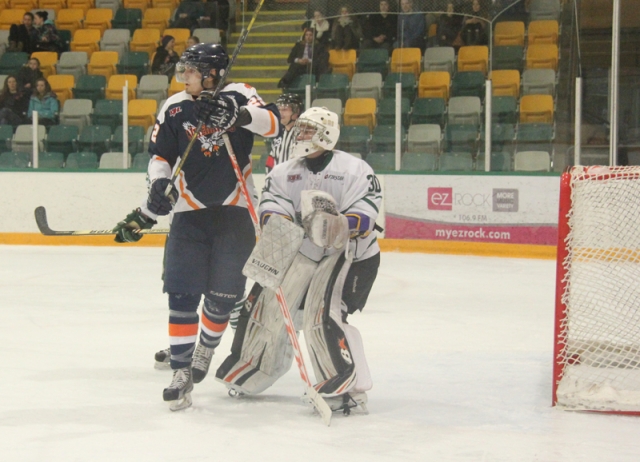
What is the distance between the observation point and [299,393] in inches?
138

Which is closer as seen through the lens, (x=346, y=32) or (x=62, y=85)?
(x=346, y=32)

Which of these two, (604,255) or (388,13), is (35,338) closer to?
(604,255)

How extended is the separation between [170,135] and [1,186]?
A: 20.6ft

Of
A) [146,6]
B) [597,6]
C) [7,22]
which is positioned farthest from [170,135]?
[7,22]

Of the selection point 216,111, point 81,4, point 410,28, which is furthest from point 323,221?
point 81,4

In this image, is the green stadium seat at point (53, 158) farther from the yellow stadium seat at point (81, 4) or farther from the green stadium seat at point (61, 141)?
the yellow stadium seat at point (81, 4)

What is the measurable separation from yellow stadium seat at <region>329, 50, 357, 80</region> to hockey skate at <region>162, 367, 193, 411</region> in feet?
18.9

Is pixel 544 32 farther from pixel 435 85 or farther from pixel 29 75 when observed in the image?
pixel 29 75

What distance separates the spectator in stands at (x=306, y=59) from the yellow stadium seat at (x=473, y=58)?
1.28 meters

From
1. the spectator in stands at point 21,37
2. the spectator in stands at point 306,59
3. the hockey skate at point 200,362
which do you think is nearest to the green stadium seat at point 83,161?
A: the spectator in stands at point 306,59

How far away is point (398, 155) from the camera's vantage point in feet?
27.5

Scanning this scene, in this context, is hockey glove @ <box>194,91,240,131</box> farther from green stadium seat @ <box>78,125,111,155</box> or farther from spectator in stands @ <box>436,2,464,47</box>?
green stadium seat @ <box>78,125,111,155</box>

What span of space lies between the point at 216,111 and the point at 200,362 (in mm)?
972

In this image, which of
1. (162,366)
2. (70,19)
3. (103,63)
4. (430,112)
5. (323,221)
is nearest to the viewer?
(323,221)
